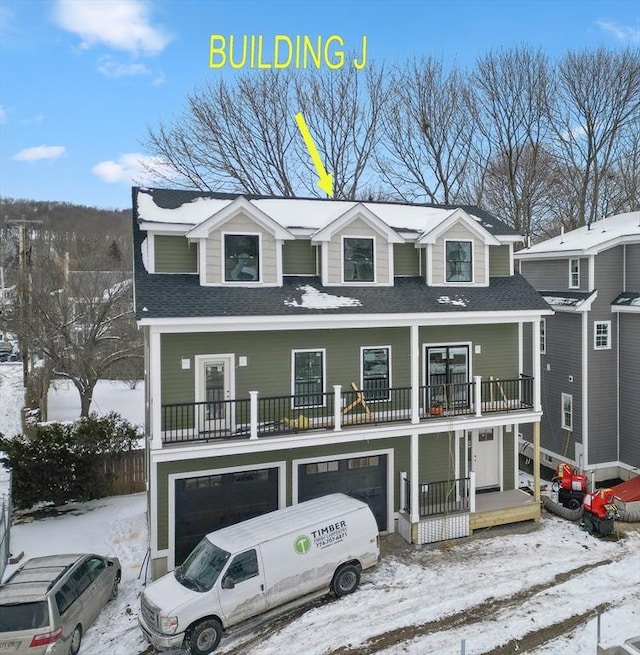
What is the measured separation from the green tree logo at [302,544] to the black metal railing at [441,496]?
13.6 ft

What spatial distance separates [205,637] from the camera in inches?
363

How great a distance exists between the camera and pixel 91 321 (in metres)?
26.2

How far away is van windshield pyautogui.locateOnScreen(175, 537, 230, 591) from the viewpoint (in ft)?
31.0

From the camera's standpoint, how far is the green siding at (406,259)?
15203 mm

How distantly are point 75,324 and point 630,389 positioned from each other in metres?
23.9

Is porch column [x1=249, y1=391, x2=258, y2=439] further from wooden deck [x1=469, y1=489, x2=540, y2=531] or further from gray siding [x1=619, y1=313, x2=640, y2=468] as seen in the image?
gray siding [x1=619, y1=313, x2=640, y2=468]

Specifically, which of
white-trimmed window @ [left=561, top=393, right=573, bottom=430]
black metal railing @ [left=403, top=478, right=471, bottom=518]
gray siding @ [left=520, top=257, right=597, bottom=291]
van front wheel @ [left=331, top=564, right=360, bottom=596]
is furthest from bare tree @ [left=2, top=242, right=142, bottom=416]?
white-trimmed window @ [left=561, top=393, right=573, bottom=430]

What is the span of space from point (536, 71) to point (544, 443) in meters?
22.2

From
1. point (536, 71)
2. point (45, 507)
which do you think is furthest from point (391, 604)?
point (536, 71)

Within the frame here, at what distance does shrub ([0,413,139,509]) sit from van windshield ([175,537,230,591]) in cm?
717

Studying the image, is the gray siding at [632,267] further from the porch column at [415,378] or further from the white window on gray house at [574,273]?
the porch column at [415,378]

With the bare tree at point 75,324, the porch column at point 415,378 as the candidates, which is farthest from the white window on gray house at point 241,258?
the bare tree at point 75,324

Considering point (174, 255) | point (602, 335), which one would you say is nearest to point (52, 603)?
point (174, 255)

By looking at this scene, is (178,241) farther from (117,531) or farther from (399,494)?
(399,494)
